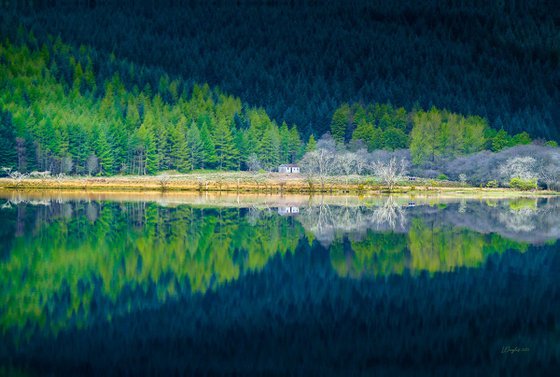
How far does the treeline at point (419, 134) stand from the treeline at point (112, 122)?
40.7ft

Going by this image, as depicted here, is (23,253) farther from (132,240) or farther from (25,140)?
(25,140)

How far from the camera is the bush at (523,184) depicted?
91556 millimetres

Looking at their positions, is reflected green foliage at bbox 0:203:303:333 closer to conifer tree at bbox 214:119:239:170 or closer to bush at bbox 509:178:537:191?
bush at bbox 509:178:537:191

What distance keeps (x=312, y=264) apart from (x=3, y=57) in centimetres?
14692

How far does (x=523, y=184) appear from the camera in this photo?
9162 centimetres

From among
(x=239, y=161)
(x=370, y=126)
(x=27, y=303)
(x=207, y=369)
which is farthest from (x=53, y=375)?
(x=370, y=126)

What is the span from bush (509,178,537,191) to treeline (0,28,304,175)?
134 ft

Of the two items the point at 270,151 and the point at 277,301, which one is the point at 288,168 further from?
the point at 277,301

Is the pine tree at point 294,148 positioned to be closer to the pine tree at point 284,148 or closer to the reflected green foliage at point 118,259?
the pine tree at point 284,148

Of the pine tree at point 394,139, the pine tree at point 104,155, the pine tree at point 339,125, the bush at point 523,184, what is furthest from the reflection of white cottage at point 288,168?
the bush at point 523,184

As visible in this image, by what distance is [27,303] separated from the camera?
60.7 ft

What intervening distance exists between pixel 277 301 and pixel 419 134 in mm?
104258

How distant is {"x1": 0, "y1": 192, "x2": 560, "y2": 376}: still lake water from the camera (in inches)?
584

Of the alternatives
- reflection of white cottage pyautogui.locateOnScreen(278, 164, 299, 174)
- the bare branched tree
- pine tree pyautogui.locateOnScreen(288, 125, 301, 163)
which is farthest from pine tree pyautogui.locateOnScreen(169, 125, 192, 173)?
the bare branched tree
